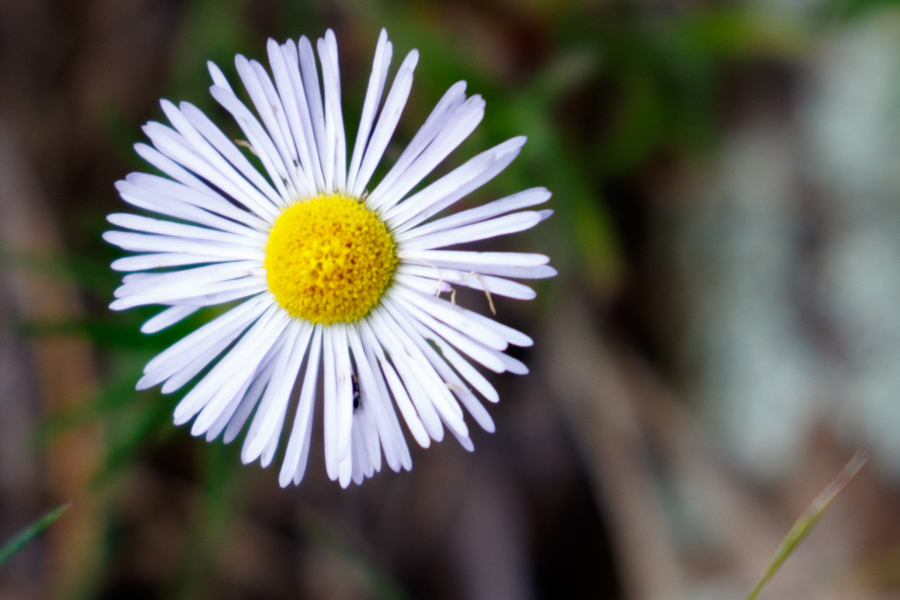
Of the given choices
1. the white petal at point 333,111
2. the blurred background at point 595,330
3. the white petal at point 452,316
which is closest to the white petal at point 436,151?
the white petal at point 333,111

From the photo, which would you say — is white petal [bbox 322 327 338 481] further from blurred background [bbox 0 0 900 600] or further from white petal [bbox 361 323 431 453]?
blurred background [bbox 0 0 900 600]

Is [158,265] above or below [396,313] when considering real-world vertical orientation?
above

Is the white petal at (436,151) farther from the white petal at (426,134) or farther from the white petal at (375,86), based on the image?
the white petal at (375,86)

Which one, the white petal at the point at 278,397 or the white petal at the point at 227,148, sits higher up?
the white petal at the point at 227,148

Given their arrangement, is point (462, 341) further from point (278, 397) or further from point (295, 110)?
point (295, 110)

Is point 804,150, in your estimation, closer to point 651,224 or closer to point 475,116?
point 651,224

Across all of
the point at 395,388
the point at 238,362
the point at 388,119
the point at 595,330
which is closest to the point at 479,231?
the point at 388,119

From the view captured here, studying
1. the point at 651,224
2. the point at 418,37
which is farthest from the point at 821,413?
the point at 418,37
